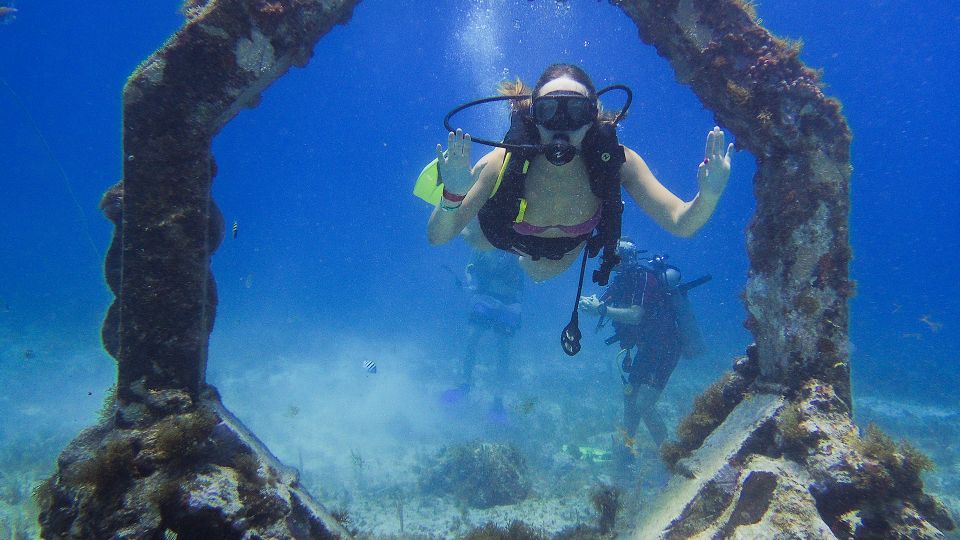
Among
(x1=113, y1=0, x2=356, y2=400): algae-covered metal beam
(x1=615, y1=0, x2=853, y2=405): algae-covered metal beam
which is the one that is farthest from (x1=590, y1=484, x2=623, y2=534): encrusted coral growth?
(x1=113, y1=0, x2=356, y2=400): algae-covered metal beam

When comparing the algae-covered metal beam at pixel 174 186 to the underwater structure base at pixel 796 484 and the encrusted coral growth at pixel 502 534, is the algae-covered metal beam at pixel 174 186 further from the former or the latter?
the underwater structure base at pixel 796 484

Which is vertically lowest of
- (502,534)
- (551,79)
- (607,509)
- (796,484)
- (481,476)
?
(502,534)

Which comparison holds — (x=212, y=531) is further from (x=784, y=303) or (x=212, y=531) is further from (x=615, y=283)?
(x=615, y=283)

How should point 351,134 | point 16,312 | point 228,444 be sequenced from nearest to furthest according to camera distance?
1. point 228,444
2. point 16,312
3. point 351,134

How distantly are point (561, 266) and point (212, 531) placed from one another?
14.3ft

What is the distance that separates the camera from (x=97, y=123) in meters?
83.2

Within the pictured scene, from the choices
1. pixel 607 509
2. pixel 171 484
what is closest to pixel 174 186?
pixel 171 484

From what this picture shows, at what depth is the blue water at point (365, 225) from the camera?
19.4m

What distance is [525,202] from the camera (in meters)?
4.04

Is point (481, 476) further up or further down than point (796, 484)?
further up

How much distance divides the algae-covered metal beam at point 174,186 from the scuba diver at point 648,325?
758 centimetres

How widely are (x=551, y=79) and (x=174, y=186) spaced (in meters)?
3.14

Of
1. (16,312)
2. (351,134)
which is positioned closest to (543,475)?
(16,312)

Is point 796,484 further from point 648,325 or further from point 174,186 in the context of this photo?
point 648,325
